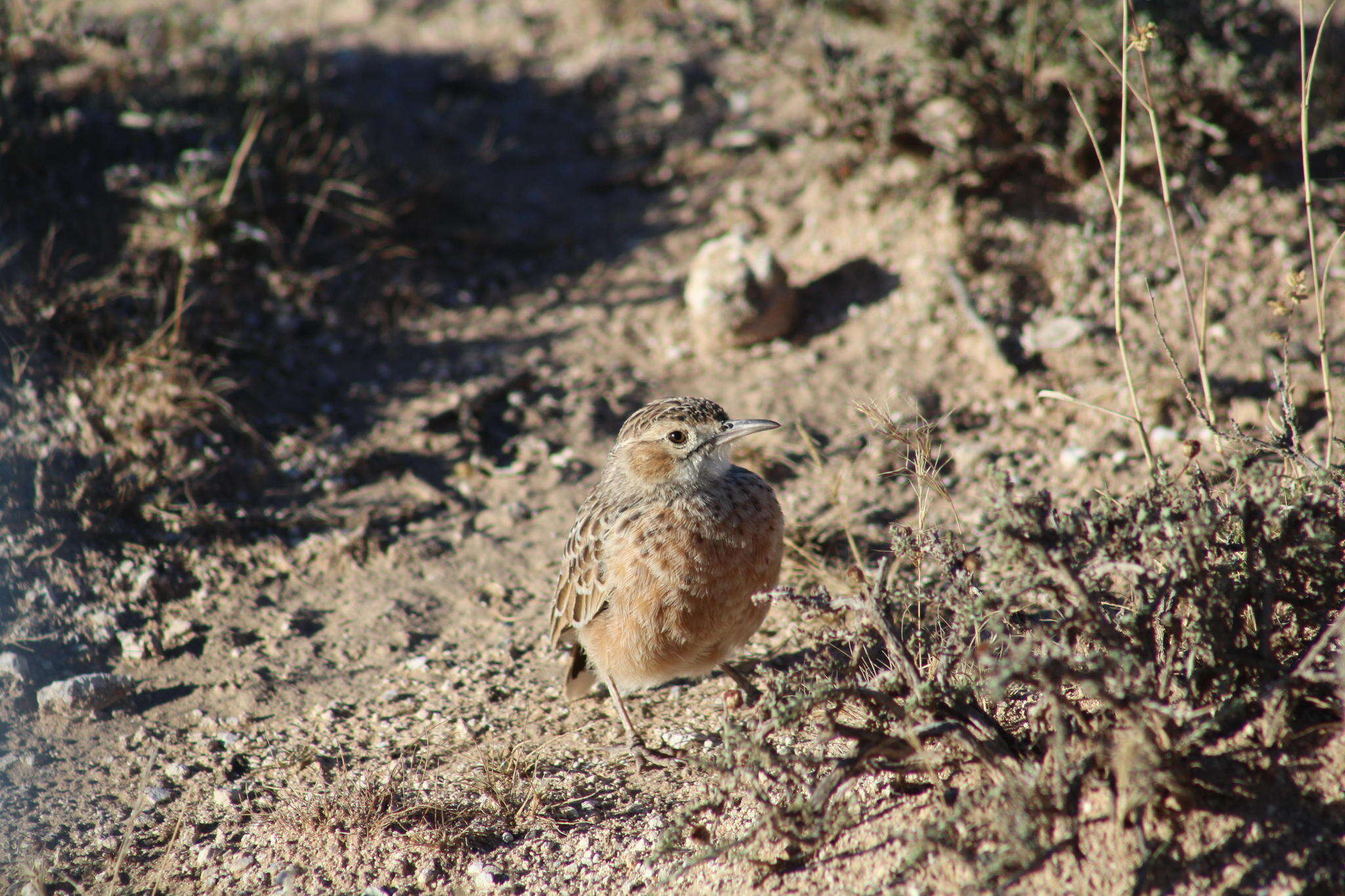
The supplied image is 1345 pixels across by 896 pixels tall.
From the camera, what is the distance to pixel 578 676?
16.3ft

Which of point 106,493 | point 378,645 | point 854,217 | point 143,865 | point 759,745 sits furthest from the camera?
point 854,217

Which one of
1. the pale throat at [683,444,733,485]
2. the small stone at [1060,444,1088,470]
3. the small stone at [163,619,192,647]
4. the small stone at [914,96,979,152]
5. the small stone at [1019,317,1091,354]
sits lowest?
the small stone at [163,619,192,647]

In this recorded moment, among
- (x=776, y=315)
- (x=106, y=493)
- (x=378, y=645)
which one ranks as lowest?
(x=378, y=645)

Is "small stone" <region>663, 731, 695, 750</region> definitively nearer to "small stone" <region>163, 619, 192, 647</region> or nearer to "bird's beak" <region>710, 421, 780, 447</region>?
"bird's beak" <region>710, 421, 780, 447</region>

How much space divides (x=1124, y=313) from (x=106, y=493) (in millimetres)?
6455

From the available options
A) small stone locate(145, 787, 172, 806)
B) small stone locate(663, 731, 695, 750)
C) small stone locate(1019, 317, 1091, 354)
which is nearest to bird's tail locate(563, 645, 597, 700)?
small stone locate(663, 731, 695, 750)

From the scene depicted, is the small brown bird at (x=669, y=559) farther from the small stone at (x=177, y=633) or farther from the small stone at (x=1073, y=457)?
the small stone at (x=1073, y=457)

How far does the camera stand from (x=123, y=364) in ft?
20.5

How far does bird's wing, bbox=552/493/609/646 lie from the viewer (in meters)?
4.69

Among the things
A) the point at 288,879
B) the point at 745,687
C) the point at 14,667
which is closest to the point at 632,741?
the point at 745,687

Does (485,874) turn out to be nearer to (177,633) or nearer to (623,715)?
(623,715)

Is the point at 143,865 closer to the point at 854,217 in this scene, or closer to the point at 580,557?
the point at 580,557

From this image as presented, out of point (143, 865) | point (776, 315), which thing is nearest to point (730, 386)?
point (776, 315)

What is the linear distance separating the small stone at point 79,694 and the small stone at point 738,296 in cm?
420
